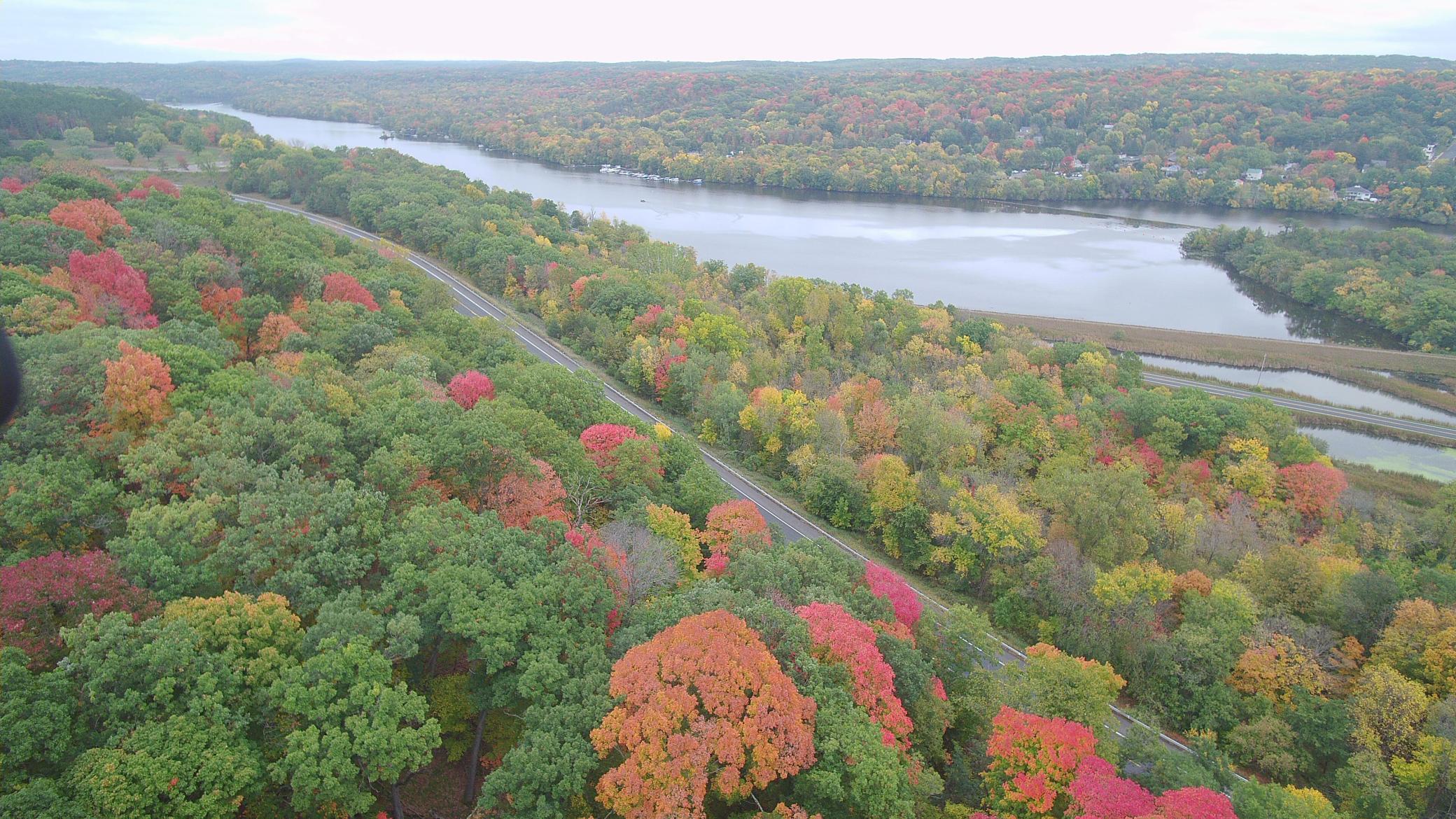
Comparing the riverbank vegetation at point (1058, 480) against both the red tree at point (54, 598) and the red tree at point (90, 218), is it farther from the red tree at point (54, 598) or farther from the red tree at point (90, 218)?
the red tree at point (54, 598)

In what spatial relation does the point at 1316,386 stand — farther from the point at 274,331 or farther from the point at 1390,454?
the point at 274,331

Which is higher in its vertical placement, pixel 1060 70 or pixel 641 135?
pixel 1060 70

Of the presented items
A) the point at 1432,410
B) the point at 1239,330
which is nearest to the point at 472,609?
the point at 1432,410

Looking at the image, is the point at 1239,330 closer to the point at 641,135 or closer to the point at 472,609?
the point at 472,609

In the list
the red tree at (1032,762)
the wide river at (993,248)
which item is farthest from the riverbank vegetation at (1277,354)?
the red tree at (1032,762)

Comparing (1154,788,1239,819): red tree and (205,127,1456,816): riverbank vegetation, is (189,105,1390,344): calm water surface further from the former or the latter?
(1154,788,1239,819): red tree
